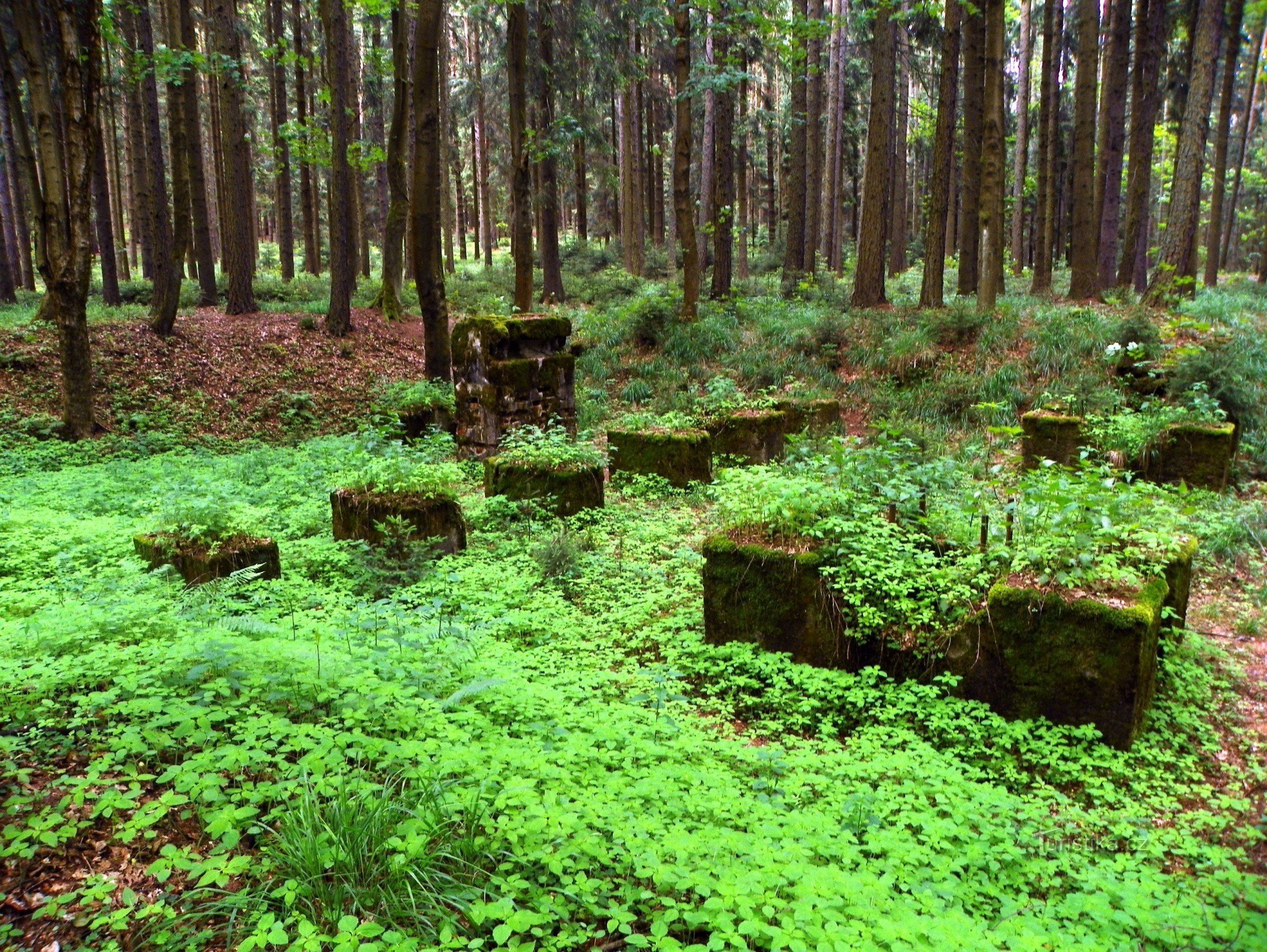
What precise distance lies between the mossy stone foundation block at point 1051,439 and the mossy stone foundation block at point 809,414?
9.01ft

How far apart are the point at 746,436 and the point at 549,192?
15.1m

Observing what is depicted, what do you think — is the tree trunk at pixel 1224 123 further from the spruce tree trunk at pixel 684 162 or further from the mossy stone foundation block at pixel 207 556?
the mossy stone foundation block at pixel 207 556

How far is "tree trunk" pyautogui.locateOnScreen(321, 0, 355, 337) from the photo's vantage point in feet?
52.5

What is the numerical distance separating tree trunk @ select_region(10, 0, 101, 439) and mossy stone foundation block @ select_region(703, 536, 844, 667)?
961 cm

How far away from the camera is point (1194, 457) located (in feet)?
29.0

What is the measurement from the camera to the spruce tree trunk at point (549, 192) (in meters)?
20.6

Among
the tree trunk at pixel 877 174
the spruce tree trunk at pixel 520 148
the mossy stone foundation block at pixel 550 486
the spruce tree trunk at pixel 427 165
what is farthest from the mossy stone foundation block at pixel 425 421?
the tree trunk at pixel 877 174

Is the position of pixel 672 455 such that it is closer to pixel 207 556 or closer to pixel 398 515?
pixel 398 515

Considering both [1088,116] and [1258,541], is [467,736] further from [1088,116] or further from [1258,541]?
[1088,116]

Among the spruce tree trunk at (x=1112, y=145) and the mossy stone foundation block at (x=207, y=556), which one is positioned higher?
the spruce tree trunk at (x=1112, y=145)


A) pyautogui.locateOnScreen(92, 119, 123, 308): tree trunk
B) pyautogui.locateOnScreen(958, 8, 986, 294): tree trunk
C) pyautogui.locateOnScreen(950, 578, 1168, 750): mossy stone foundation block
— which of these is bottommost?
pyautogui.locateOnScreen(950, 578, 1168, 750): mossy stone foundation block

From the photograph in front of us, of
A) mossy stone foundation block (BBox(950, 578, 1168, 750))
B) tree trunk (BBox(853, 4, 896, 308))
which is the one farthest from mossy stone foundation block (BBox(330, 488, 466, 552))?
tree trunk (BBox(853, 4, 896, 308))

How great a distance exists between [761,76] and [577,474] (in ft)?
130

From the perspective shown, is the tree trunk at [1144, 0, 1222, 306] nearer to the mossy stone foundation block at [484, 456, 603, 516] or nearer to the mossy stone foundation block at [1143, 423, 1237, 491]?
the mossy stone foundation block at [1143, 423, 1237, 491]
